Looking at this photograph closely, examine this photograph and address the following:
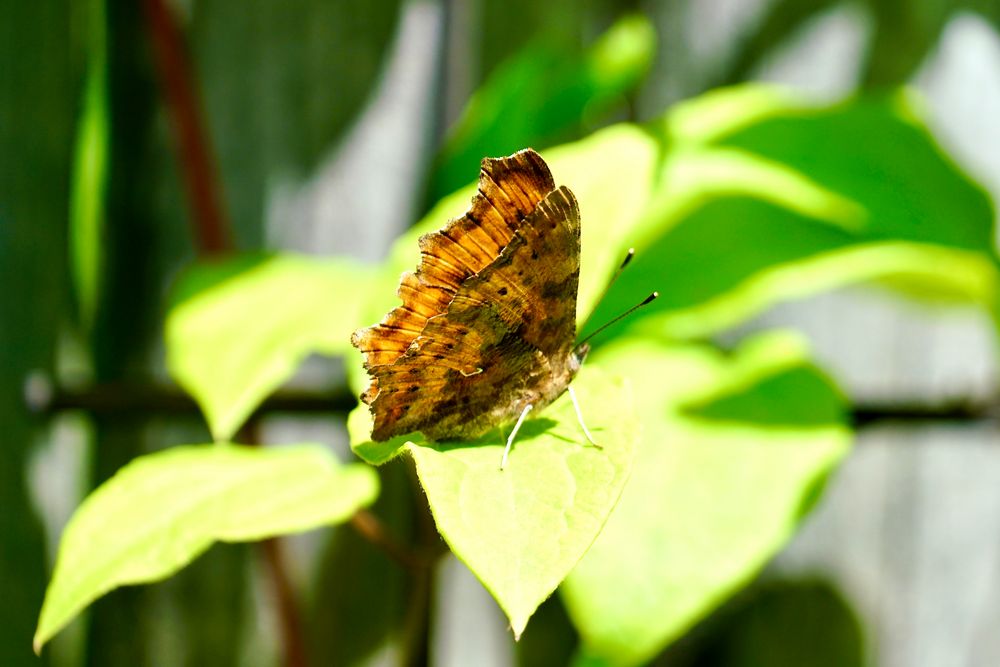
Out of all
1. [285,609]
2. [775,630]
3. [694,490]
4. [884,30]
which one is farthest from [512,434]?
[884,30]

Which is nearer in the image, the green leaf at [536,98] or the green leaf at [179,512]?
the green leaf at [179,512]

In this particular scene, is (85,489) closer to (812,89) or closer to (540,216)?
(540,216)

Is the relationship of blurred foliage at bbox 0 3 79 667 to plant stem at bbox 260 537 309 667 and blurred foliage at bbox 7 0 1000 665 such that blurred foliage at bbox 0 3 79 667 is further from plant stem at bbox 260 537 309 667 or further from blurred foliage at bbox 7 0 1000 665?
plant stem at bbox 260 537 309 667

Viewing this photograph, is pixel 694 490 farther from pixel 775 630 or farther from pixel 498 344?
pixel 775 630

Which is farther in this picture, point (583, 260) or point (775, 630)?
point (775, 630)

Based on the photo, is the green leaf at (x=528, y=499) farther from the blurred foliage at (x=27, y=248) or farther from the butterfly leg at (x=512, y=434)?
the blurred foliage at (x=27, y=248)

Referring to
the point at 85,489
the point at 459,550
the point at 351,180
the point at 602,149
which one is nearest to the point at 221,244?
the point at 351,180

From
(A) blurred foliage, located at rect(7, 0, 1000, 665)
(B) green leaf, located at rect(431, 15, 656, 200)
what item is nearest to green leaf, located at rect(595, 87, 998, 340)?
(A) blurred foliage, located at rect(7, 0, 1000, 665)

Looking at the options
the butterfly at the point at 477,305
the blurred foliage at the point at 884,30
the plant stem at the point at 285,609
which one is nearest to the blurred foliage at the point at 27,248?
the plant stem at the point at 285,609
